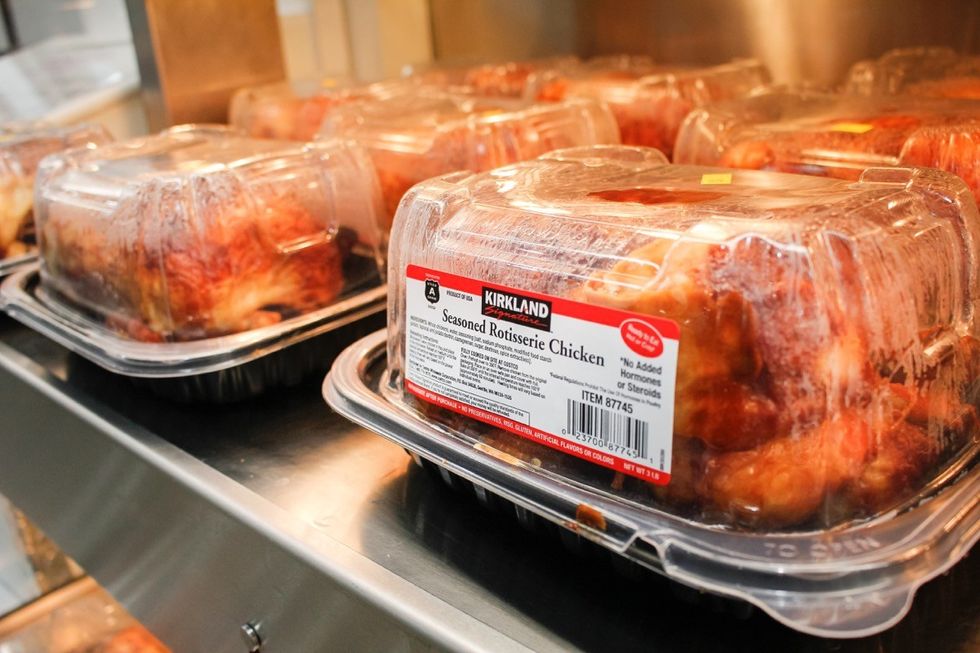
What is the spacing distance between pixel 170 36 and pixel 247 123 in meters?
0.25

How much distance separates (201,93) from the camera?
199 cm

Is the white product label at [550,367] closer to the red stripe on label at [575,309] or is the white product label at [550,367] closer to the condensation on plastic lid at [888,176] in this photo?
the red stripe on label at [575,309]

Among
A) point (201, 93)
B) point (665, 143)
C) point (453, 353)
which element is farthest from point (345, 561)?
point (201, 93)

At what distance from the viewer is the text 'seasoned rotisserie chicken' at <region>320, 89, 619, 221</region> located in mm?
1326

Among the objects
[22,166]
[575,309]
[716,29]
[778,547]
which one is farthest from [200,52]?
[778,547]

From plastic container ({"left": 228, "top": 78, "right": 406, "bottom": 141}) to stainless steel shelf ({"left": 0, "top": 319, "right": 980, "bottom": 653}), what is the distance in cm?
78

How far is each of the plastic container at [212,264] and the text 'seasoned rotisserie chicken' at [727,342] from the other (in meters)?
0.37

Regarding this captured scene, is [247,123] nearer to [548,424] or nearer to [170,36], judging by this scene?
[170,36]

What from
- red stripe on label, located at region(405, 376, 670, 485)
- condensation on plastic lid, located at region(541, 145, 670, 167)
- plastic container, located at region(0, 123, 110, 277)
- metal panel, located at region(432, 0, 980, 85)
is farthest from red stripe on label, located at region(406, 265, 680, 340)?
metal panel, located at region(432, 0, 980, 85)

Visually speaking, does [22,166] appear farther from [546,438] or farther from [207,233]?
[546,438]

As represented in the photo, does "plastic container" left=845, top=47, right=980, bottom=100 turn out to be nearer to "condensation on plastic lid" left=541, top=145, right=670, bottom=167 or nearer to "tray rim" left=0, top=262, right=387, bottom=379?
"condensation on plastic lid" left=541, top=145, right=670, bottom=167

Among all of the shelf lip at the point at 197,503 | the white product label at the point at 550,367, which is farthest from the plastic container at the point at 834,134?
the shelf lip at the point at 197,503

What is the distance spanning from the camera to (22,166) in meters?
1.61
